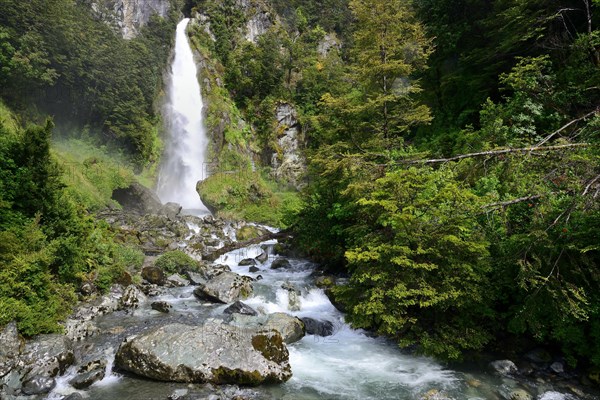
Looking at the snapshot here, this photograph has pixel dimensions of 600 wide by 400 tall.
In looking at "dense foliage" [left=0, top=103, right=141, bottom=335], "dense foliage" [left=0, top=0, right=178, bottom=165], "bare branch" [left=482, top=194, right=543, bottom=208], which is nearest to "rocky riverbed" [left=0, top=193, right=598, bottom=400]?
"dense foliage" [left=0, top=103, right=141, bottom=335]

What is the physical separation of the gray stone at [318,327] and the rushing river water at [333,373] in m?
0.18

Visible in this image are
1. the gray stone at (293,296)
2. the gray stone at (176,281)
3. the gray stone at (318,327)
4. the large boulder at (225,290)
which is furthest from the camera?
the gray stone at (176,281)

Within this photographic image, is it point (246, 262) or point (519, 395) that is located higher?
point (246, 262)

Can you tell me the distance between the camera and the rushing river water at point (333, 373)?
7.02 m

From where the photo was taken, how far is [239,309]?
38.4ft

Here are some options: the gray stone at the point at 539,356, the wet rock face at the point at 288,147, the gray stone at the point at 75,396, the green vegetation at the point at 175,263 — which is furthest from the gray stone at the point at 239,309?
the wet rock face at the point at 288,147

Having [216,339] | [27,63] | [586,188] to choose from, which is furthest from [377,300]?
[27,63]

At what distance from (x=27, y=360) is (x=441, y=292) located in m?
9.11

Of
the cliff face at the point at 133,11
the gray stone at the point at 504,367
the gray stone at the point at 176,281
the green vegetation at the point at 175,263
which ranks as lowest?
the gray stone at the point at 504,367

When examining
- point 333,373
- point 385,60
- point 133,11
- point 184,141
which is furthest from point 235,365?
point 133,11

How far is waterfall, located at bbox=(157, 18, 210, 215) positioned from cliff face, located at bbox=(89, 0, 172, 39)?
1044 cm

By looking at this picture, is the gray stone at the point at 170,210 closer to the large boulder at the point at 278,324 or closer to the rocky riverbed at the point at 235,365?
the rocky riverbed at the point at 235,365

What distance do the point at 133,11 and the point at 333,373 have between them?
61.8 metres

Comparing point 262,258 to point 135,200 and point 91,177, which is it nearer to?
point 135,200
